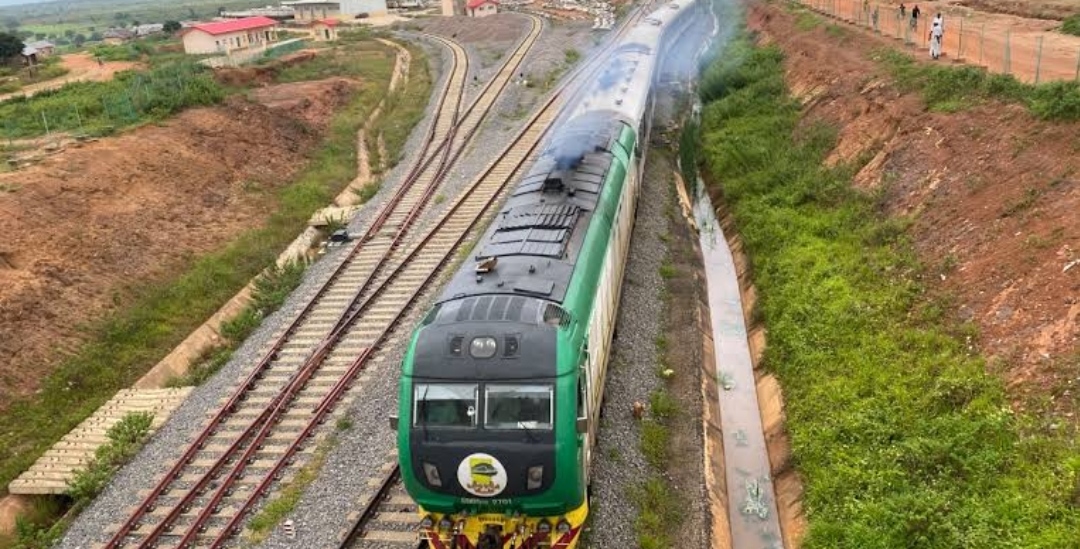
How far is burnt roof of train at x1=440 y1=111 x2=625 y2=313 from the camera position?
38.9ft

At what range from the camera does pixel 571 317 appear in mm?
11039

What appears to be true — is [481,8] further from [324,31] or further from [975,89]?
[975,89]

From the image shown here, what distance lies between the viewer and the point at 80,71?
161ft

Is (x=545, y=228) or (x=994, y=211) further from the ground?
(x=545, y=228)

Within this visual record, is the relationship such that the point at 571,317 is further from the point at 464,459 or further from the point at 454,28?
the point at 454,28

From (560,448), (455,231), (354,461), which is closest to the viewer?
(560,448)

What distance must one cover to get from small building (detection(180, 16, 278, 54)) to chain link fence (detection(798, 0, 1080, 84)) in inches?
1723

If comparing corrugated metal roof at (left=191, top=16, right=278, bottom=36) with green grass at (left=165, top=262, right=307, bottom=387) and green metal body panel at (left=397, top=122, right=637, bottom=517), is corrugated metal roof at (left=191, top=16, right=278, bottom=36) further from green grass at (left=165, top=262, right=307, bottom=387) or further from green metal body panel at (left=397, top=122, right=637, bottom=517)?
green metal body panel at (left=397, top=122, right=637, bottom=517)

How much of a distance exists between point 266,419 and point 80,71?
44.5 m

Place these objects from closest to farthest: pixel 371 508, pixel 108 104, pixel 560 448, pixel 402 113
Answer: pixel 560 448 < pixel 371 508 < pixel 108 104 < pixel 402 113

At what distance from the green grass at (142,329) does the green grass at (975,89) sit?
22338mm

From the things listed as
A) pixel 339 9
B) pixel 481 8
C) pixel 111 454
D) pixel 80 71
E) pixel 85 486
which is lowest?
pixel 85 486

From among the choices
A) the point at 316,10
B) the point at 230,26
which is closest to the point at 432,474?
the point at 230,26

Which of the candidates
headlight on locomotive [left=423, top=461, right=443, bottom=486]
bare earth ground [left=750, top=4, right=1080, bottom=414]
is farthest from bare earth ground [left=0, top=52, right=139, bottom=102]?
bare earth ground [left=750, top=4, right=1080, bottom=414]
